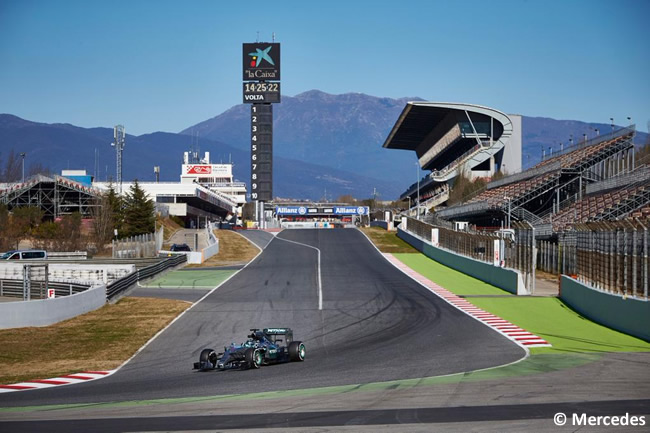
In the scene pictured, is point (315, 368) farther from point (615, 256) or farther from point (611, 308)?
point (615, 256)

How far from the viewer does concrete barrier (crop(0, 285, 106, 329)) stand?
2917cm

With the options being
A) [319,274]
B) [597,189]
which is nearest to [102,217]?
[319,274]

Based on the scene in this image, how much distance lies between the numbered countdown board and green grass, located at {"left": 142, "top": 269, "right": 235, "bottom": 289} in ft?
220

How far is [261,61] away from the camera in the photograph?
12575 centimetres

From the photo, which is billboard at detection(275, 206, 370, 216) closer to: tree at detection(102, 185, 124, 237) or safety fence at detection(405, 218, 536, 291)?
tree at detection(102, 185, 124, 237)

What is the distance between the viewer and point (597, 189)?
213 feet

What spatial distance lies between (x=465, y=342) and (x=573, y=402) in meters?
10.2

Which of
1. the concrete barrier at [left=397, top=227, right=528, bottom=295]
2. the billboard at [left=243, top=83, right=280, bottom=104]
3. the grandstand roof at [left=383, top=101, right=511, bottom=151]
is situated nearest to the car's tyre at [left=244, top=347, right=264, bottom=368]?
the concrete barrier at [left=397, top=227, right=528, bottom=295]

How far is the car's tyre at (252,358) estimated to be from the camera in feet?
68.0

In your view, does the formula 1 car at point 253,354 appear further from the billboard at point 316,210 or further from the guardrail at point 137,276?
the billboard at point 316,210

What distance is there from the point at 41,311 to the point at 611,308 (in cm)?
2124

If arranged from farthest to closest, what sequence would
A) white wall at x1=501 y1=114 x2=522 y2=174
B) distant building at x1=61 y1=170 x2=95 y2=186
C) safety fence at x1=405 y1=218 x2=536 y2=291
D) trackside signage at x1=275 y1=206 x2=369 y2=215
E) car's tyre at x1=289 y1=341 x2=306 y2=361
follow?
trackside signage at x1=275 y1=206 x2=369 y2=215
distant building at x1=61 y1=170 x2=95 y2=186
white wall at x1=501 y1=114 x2=522 y2=174
safety fence at x1=405 y1=218 x2=536 y2=291
car's tyre at x1=289 y1=341 x2=306 y2=361

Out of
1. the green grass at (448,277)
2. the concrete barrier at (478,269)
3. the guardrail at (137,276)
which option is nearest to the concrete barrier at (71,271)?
A: the guardrail at (137,276)

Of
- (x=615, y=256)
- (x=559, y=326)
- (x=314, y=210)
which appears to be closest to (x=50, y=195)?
(x=314, y=210)
